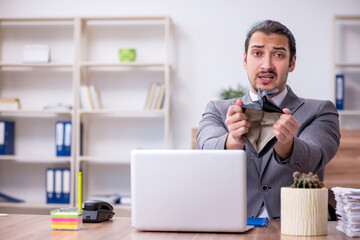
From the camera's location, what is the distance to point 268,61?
2.15 metres

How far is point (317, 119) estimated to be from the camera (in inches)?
86.2

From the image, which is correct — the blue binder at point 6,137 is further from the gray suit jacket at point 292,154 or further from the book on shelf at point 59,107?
the gray suit jacket at point 292,154

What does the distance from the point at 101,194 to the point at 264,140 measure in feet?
10.6

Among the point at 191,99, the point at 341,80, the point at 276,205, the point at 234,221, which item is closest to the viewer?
the point at 234,221

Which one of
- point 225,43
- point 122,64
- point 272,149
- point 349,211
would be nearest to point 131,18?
point 122,64

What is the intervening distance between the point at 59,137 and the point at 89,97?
0.45 meters

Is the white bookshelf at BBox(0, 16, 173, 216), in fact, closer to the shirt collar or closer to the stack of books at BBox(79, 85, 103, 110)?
the stack of books at BBox(79, 85, 103, 110)

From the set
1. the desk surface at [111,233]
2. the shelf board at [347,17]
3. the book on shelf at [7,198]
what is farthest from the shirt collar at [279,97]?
the book on shelf at [7,198]

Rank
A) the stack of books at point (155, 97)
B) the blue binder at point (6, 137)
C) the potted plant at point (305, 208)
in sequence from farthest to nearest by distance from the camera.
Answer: the blue binder at point (6, 137), the stack of books at point (155, 97), the potted plant at point (305, 208)

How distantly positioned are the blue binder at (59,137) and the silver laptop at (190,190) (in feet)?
10.2

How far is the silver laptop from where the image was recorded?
1.47m

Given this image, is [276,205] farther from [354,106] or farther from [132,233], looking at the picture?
[354,106]

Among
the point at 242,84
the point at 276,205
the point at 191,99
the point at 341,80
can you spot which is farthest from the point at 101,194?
the point at 276,205

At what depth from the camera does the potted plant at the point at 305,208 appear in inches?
57.2
